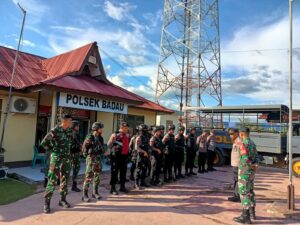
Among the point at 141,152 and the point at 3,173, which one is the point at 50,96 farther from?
the point at 141,152

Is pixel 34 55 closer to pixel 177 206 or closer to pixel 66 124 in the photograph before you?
pixel 66 124

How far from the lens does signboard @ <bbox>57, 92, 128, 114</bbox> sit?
9.52 meters

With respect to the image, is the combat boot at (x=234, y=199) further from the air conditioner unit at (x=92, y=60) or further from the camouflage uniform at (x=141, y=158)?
the air conditioner unit at (x=92, y=60)

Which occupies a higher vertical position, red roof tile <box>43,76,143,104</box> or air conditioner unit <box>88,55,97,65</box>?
air conditioner unit <box>88,55,97,65</box>

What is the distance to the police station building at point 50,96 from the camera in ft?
31.7

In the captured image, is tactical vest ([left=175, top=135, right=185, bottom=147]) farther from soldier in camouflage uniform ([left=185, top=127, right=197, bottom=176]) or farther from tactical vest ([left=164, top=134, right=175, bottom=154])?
soldier in camouflage uniform ([left=185, top=127, right=197, bottom=176])

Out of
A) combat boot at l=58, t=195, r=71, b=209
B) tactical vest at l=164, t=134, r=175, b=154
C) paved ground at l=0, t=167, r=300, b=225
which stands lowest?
paved ground at l=0, t=167, r=300, b=225

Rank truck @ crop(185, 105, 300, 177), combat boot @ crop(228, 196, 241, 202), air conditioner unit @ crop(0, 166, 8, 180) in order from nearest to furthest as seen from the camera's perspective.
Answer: combat boot @ crop(228, 196, 241, 202) < air conditioner unit @ crop(0, 166, 8, 180) < truck @ crop(185, 105, 300, 177)

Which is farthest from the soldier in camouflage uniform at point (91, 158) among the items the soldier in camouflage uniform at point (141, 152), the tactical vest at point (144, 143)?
the tactical vest at point (144, 143)

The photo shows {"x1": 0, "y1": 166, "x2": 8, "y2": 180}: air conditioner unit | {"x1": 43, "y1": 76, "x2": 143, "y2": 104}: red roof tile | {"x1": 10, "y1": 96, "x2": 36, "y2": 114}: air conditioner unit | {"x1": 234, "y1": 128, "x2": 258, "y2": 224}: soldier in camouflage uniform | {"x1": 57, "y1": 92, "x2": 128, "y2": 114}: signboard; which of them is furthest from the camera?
{"x1": 10, "y1": 96, "x2": 36, "y2": 114}: air conditioner unit

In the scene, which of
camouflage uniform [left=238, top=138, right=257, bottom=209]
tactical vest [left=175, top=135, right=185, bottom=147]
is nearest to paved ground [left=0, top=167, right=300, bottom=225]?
camouflage uniform [left=238, top=138, right=257, bottom=209]

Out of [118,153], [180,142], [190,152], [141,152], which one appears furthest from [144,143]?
[190,152]

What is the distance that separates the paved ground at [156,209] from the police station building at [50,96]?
12.4 ft

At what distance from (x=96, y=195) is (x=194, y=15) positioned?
1716 centimetres
